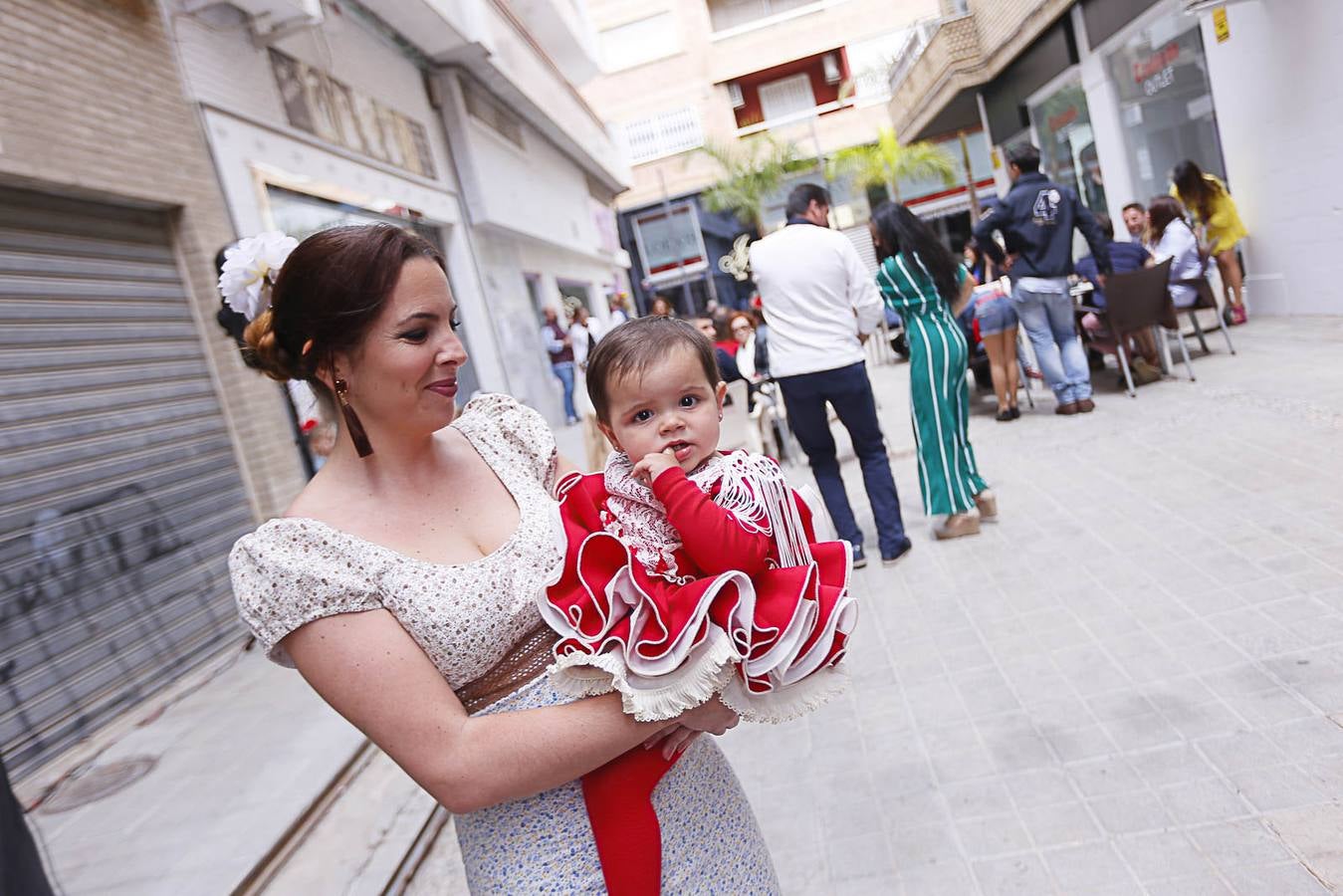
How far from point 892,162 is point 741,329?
23.6 meters

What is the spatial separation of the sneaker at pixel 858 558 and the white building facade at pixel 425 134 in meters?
5.53

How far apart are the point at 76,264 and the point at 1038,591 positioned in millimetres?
6132

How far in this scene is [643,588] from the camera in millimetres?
1430

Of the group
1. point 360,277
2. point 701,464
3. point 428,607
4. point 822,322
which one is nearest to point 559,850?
point 428,607

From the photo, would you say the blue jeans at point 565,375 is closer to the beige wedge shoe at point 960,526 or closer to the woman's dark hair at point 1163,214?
the woman's dark hair at point 1163,214

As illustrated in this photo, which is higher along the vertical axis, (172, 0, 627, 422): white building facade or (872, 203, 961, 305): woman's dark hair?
(172, 0, 627, 422): white building facade

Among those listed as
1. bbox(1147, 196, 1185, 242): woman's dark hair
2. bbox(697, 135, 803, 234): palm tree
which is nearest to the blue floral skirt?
bbox(1147, 196, 1185, 242): woman's dark hair

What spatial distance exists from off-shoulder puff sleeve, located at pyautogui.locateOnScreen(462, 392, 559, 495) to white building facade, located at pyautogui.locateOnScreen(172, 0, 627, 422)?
6602 mm

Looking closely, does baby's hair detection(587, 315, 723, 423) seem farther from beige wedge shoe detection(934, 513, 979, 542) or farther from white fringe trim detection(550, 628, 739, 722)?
beige wedge shoe detection(934, 513, 979, 542)

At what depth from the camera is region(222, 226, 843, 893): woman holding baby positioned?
4.50 feet

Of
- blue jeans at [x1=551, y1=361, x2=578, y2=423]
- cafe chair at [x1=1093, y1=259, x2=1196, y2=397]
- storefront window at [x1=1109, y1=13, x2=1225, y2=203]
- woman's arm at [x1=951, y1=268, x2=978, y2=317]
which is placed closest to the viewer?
woman's arm at [x1=951, y1=268, x2=978, y2=317]

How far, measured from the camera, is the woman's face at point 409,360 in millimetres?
1514

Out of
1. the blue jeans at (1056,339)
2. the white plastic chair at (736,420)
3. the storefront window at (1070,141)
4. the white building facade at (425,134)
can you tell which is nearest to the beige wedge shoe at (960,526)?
the white plastic chair at (736,420)

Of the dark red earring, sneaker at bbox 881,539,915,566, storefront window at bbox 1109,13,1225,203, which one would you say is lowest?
sneaker at bbox 881,539,915,566
